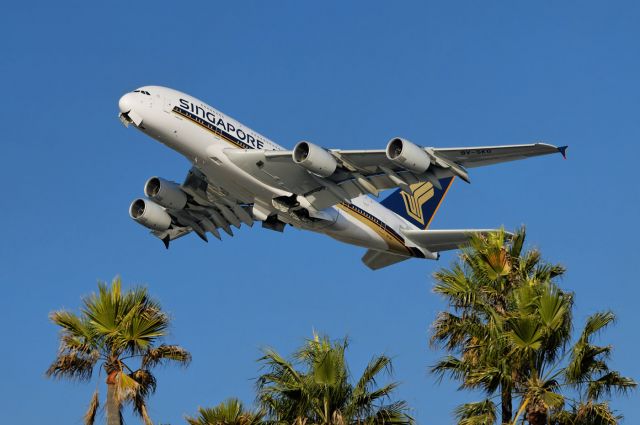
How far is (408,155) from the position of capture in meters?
37.5

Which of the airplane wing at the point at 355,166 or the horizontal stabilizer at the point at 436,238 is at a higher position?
the horizontal stabilizer at the point at 436,238

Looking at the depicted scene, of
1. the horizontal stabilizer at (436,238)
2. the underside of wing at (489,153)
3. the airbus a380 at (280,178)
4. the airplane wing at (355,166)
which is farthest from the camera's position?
the horizontal stabilizer at (436,238)

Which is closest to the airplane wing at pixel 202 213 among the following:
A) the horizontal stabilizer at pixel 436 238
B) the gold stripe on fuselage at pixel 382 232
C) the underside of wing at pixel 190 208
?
the underside of wing at pixel 190 208

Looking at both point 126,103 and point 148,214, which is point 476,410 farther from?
point 148,214

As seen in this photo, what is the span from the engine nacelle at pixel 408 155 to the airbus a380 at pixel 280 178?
1.5 inches

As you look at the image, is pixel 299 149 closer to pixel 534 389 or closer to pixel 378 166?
pixel 378 166

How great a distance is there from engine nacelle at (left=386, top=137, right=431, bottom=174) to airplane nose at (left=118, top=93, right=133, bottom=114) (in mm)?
10806

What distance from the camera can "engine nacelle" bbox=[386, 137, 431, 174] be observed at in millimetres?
37562

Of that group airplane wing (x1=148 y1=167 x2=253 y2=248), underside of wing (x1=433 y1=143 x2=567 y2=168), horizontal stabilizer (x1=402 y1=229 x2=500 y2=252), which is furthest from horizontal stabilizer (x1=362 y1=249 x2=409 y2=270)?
underside of wing (x1=433 y1=143 x2=567 y2=168)

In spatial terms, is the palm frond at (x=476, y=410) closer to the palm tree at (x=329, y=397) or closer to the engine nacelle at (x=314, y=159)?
the palm tree at (x=329, y=397)

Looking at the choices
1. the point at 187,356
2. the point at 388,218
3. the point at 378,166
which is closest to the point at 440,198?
the point at 388,218

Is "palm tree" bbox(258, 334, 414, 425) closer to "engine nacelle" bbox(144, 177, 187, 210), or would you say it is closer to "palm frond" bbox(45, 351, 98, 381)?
"palm frond" bbox(45, 351, 98, 381)

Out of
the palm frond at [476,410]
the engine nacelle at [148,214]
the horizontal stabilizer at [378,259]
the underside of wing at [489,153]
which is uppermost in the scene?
the horizontal stabilizer at [378,259]

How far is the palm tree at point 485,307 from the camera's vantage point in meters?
17.7
